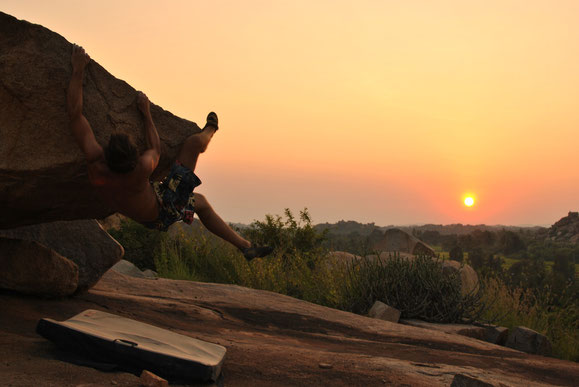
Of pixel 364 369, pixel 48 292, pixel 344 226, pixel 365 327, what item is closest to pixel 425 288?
pixel 365 327

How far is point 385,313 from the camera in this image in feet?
31.1

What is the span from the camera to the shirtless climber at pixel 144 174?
4.88 m

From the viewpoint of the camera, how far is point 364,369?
17.7 feet

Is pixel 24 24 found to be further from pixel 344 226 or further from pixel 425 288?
pixel 344 226

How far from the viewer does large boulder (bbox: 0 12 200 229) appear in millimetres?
4746

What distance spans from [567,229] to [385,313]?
216 ft

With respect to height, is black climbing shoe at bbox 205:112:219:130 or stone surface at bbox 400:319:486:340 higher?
black climbing shoe at bbox 205:112:219:130

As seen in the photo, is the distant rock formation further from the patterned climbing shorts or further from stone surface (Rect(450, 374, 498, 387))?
the patterned climbing shorts

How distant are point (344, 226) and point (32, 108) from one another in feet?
377

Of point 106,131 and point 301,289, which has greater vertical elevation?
point 106,131

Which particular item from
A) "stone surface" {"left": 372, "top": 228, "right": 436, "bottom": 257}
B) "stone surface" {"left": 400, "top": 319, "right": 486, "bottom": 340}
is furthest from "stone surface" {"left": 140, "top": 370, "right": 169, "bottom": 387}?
"stone surface" {"left": 372, "top": 228, "right": 436, "bottom": 257}

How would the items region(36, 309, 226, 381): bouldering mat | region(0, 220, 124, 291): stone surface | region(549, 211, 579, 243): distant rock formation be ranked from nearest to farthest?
1. region(36, 309, 226, 381): bouldering mat
2. region(0, 220, 124, 291): stone surface
3. region(549, 211, 579, 243): distant rock formation

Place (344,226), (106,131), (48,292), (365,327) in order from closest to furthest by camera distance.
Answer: (106,131) → (48,292) → (365,327) → (344,226)

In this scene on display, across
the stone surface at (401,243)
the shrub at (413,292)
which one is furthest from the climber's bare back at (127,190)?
the stone surface at (401,243)
